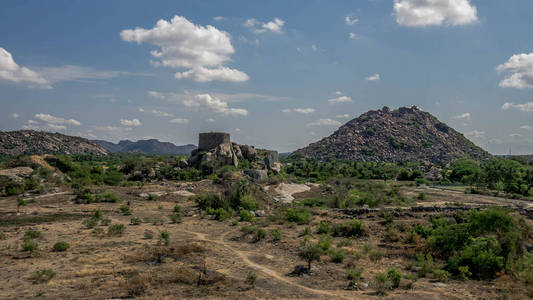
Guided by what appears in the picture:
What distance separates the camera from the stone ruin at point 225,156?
5003cm

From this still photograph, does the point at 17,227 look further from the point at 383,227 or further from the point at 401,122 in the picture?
the point at 401,122

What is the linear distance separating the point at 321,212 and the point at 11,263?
19.1 meters

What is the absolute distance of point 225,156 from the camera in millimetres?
52594

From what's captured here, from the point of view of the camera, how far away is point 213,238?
16438 mm

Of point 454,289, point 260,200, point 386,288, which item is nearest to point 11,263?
point 386,288

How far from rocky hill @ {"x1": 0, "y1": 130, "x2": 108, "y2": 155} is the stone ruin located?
281 ft

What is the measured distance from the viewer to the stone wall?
57.0m

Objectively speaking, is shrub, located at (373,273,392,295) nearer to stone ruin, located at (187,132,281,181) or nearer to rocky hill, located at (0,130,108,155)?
stone ruin, located at (187,132,281,181)

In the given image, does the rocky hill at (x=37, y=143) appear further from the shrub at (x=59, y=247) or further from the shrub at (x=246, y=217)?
the shrub at (x=59, y=247)

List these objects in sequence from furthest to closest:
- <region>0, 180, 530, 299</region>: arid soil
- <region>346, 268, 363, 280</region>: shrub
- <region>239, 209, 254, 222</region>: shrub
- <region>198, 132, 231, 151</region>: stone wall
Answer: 1. <region>198, 132, 231, 151</region>: stone wall
2. <region>239, 209, 254, 222</region>: shrub
3. <region>346, 268, 363, 280</region>: shrub
4. <region>0, 180, 530, 299</region>: arid soil

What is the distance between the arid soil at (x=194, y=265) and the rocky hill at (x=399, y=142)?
132 m

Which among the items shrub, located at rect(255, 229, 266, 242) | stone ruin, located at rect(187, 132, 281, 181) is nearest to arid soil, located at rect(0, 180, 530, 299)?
shrub, located at rect(255, 229, 266, 242)

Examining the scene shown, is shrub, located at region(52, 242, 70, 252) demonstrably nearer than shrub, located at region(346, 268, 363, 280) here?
No

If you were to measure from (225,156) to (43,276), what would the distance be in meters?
42.5
